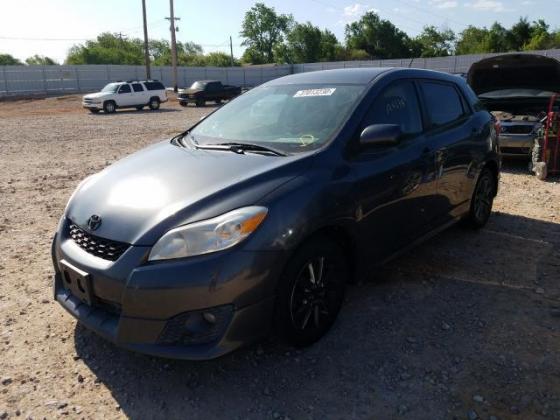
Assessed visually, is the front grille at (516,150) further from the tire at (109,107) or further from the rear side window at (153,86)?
the rear side window at (153,86)

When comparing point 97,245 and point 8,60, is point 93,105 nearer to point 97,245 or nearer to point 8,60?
point 97,245

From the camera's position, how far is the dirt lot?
2639 mm

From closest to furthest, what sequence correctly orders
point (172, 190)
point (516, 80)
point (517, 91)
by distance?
point (172, 190) < point (517, 91) < point (516, 80)

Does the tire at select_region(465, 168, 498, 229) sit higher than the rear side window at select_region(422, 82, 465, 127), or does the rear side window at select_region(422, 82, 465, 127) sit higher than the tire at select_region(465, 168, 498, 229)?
the rear side window at select_region(422, 82, 465, 127)

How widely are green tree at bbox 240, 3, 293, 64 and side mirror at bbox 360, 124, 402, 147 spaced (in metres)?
99.1

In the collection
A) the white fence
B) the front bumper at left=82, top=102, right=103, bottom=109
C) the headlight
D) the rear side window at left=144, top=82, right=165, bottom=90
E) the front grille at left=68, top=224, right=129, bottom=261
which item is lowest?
the front grille at left=68, top=224, right=129, bottom=261

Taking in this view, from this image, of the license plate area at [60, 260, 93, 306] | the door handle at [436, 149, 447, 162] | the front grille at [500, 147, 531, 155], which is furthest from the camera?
the front grille at [500, 147, 531, 155]

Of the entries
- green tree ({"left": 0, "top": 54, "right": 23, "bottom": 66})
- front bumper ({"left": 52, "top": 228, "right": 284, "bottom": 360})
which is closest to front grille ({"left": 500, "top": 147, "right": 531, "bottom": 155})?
front bumper ({"left": 52, "top": 228, "right": 284, "bottom": 360})

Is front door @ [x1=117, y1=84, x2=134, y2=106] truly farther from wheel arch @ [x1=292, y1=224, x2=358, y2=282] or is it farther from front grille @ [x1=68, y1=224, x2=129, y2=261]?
wheel arch @ [x1=292, y1=224, x2=358, y2=282]

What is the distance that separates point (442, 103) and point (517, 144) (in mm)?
4489

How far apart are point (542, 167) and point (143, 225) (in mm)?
6938

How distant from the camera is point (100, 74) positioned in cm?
4425

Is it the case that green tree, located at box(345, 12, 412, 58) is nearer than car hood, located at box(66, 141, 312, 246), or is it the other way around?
car hood, located at box(66, 141, 312, 246)

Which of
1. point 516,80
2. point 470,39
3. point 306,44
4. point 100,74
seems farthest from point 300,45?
point 516,80
